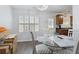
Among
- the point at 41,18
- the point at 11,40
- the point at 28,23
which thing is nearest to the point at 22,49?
the point at 11,40

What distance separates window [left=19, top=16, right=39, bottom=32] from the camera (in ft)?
4.71

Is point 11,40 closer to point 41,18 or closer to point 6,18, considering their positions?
point 6,18

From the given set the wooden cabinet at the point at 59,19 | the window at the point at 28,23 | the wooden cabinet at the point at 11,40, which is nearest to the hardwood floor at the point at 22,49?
the wooden cabinet at the point at 11,40

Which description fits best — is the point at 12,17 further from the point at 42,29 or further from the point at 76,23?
the point at 76,23

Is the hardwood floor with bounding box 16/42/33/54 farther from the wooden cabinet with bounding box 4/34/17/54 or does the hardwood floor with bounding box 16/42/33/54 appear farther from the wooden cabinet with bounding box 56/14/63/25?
the wooden cabinet with bounding box 56/14/63/25

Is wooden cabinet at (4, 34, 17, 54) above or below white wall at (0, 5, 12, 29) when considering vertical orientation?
below

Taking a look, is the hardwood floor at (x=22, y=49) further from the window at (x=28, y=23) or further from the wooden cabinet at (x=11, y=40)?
the window at (x=28, y=23)

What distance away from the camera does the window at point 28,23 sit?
144 cm

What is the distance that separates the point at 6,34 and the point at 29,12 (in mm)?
472

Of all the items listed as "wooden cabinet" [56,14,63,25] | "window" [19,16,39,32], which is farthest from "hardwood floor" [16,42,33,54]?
"wooden cabinet" [56,14,63,25]

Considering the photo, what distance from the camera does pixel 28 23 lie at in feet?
4.77

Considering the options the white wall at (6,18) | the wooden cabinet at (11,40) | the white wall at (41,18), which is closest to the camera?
the white wall at (6,18)

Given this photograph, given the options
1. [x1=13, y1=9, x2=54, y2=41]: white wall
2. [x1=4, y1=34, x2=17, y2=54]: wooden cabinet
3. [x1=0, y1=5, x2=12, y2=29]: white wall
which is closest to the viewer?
[x1=0, y1=5, x2=12, y2=29]: white wall
